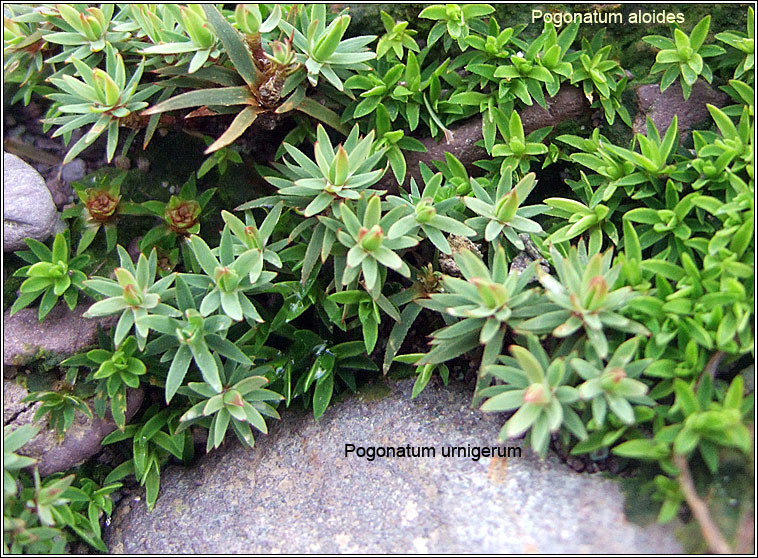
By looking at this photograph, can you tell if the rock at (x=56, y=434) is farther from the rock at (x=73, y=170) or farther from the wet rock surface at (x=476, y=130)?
the wet rock surface at (x=476, y=130)

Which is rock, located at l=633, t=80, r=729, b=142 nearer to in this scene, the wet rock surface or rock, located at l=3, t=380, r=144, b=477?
the wet rock surface

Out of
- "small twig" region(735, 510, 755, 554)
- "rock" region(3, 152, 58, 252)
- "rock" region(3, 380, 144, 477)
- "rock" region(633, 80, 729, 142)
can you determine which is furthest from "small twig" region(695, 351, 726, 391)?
"rock" region(3, 152, 58, 252)

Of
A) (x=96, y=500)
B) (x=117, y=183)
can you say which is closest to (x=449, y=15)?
(x=117, y=183)

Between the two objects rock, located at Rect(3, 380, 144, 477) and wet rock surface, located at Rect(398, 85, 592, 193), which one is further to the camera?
wet rock surface, located at Rect(398, 85, 592, 193)

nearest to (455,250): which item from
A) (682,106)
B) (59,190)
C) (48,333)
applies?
(682,106)

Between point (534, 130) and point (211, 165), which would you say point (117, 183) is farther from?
point (534, 130)

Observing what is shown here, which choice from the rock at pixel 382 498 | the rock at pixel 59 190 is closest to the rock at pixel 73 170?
the rock at pixel 59 190
